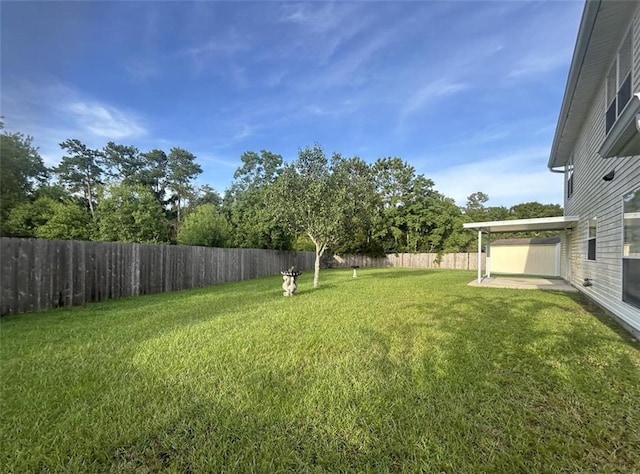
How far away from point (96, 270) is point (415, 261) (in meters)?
23.3

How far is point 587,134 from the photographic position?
8.29m

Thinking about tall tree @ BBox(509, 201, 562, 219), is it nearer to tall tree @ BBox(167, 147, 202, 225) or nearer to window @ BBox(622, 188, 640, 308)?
window @ BBox(622, 188, 640, 308)

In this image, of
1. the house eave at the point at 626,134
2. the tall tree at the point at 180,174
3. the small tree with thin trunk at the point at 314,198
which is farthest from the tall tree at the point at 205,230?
the tall tree at the point at 180,174

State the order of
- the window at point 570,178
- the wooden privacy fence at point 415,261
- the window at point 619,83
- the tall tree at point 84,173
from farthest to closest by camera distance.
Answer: the tall tree at point 84,173 < the wooden privacy fence at point 415,261 < the window at point 570,178 < the window at point 619,83

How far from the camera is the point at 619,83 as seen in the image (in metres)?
5.59

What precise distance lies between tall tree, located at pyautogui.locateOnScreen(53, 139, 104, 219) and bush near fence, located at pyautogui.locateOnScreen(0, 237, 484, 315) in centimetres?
2303

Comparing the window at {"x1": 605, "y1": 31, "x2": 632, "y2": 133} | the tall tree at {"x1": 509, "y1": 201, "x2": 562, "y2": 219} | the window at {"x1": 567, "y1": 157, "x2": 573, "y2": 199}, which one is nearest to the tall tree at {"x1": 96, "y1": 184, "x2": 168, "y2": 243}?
the window at {"x1": 605, "y1": 31, "x2": 632, "y2": 133}

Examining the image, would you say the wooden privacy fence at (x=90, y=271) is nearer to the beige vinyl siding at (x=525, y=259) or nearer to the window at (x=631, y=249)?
the window at (x=631, y=249)

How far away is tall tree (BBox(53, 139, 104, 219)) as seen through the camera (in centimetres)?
2750

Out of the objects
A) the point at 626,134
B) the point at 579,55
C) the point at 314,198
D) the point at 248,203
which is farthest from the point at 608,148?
the point at 248,203

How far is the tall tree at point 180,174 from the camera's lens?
3356 centimetres

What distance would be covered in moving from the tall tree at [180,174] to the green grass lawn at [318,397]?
1247 inches

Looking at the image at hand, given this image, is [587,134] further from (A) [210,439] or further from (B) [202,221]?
(B) [202,221]

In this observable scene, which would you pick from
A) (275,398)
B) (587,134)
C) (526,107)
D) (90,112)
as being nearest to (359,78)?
(526,107)
